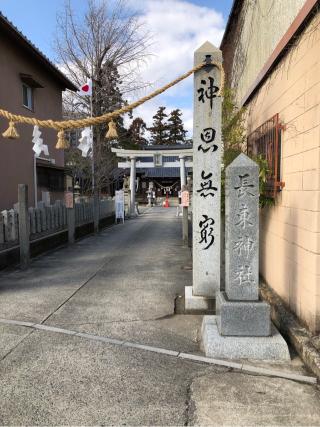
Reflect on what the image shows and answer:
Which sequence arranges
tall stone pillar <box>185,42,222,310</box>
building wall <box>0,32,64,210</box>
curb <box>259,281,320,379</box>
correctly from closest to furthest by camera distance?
curb <box>259,281,320,379</box> < tall stone pillar <box>185,42,222,310</box> < building wall <box>0,32,64,210</box>

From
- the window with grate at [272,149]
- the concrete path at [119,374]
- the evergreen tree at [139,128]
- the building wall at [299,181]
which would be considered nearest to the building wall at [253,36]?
the building wall at [299,181]

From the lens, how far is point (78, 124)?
5379mm

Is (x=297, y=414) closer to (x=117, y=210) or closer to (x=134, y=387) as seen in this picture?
(x=134, y=387)

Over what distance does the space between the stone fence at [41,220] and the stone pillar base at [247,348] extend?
587 centimetres

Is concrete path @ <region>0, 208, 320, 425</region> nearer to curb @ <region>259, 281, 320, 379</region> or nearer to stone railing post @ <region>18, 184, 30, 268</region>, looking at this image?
curb @ <region>259, 281, 320, 379</region>

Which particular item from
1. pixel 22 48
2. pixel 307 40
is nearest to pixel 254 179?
pixel 307 40

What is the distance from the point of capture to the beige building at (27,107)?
1218 cm

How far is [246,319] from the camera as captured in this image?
4.19m

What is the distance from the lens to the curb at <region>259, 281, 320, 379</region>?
3.75 m

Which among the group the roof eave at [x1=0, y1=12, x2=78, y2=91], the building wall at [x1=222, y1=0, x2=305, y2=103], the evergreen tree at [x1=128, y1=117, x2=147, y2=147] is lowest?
the building wall at [x1=222, y1=0, x2=305, y2=103]

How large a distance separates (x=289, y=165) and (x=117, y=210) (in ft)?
55.8

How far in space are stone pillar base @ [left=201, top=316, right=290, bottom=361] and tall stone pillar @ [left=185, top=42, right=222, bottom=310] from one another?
4.94 feet

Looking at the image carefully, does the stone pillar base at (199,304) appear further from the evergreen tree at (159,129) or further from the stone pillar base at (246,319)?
the evergreen tree at (159,129)

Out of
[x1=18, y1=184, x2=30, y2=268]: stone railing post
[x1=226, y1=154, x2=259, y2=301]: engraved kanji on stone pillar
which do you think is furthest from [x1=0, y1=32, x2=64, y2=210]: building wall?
[x1=226, y1=154, x2=259, y2=301]: engraved kanji on stone pillar
